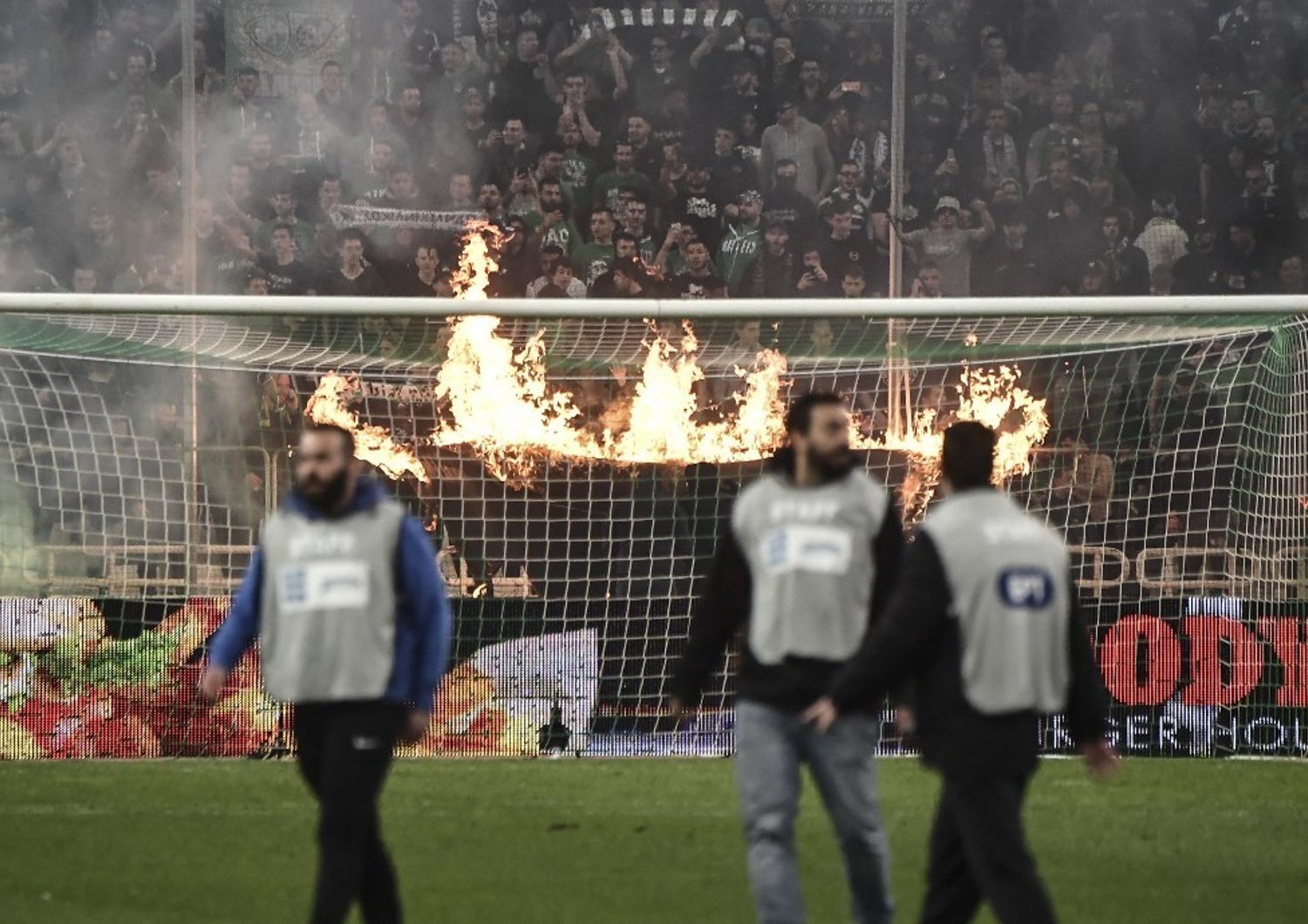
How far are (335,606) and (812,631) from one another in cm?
108

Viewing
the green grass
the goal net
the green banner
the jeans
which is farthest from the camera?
the green banner

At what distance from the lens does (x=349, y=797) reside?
14.5 ft

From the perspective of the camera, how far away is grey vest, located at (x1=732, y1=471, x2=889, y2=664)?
4539 millimetres

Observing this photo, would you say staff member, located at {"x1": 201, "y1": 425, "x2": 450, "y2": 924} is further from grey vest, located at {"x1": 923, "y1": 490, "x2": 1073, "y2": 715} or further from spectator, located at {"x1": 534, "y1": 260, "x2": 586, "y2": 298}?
spectator, located at {"x1": 534, "y1": 260, "x2": 586, "y2": 298}

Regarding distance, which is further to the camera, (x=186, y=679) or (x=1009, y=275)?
(x=1009, y=275)

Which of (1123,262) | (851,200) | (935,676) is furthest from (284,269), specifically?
(935,676)

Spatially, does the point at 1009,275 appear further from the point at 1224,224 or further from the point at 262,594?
the point at 262,594

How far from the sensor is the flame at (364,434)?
9.92 m

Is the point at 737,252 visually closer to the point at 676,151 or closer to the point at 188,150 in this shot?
the point at 676,151

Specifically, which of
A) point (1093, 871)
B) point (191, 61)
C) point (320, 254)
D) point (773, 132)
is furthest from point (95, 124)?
point (1093, 871)

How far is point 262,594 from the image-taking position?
4652 millimetres

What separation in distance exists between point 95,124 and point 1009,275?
7125 millimetres

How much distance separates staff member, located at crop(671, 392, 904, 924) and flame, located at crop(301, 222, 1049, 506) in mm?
4866

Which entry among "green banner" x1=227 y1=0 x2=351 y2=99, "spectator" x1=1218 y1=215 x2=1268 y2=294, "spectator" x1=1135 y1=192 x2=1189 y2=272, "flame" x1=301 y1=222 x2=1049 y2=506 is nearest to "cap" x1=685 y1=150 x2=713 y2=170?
"green banner" x1=227 y1=0 x2=351 y2=99
